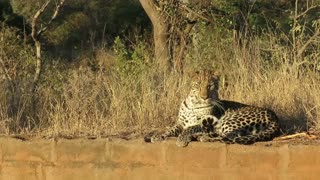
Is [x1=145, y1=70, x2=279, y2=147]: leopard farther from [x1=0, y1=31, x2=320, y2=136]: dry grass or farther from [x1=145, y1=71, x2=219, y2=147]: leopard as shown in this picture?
[x1=0, y1=31, x2=320, y2=136]: dry grass

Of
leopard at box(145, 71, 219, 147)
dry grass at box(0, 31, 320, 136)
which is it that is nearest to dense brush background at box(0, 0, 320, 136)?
dry grass at box(0, 31, 320, 136)

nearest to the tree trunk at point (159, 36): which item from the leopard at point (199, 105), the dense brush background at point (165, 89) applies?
the dense brush background at point (165, 89)

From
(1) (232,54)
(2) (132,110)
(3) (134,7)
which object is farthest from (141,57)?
(3) (134,7)

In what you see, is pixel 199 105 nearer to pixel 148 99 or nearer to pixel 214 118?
pixel 214 118

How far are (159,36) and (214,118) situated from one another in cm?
516

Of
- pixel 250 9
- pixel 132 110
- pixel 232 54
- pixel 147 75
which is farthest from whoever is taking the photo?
pixel 250 9

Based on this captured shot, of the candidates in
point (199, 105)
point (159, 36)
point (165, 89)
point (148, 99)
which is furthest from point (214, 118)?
point (159, 36)

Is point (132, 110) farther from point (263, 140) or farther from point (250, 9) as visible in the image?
point (250, 9)

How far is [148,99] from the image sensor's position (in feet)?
23.6

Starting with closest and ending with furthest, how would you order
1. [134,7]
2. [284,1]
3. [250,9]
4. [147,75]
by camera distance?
[147,75] < [250,9] < [284,1] < [134,7]

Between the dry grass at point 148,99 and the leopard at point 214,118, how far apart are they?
0.42 meters

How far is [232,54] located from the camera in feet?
29.9

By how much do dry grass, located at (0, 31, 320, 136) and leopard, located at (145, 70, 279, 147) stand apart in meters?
0.42

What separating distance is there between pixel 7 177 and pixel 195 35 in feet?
17.2
